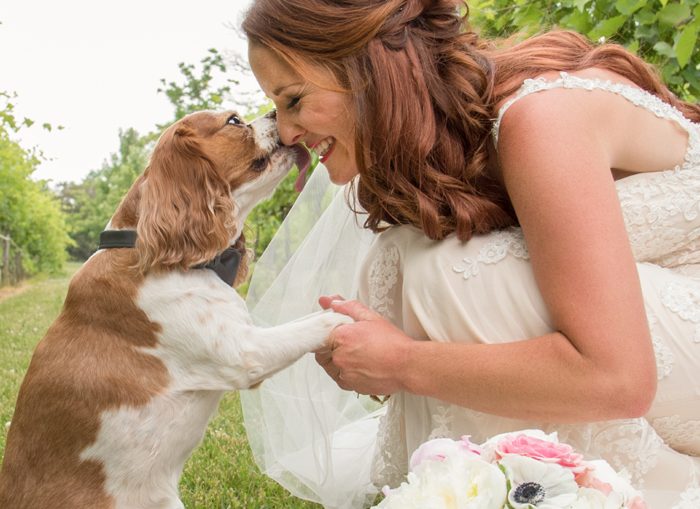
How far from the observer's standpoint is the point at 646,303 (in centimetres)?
263

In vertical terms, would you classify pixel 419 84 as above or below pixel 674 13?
above

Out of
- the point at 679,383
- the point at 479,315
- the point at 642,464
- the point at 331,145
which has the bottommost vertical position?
the point at 642,464

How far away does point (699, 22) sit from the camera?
3.67 m

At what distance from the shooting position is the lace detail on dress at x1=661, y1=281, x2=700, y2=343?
8.52ft

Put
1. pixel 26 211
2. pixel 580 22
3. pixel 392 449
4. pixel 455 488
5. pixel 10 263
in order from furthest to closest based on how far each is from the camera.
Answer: pixel 10 263, pixel 26 211, pixel 580 22, pixel 392 449, pixel 455 488

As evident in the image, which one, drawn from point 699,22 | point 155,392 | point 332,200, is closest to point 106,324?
point 155,392

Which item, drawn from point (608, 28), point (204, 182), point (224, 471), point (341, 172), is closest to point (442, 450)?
point (341, 172)

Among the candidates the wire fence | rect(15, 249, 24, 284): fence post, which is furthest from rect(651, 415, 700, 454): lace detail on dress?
rect(15, 249, 24, 284): fence post

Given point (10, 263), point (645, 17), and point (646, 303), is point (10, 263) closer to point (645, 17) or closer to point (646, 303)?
point (645, 17)

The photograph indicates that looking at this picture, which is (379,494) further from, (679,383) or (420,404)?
(679,383)

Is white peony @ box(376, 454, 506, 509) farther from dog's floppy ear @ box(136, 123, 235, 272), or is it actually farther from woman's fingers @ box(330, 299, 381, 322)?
dog's floppy ear @ box(136, 123, 235, 272)

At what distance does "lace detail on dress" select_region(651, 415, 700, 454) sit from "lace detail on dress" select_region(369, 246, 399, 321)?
98 centimetres

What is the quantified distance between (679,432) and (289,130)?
166 centimetres

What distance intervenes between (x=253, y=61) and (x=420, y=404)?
1326 millimetres
